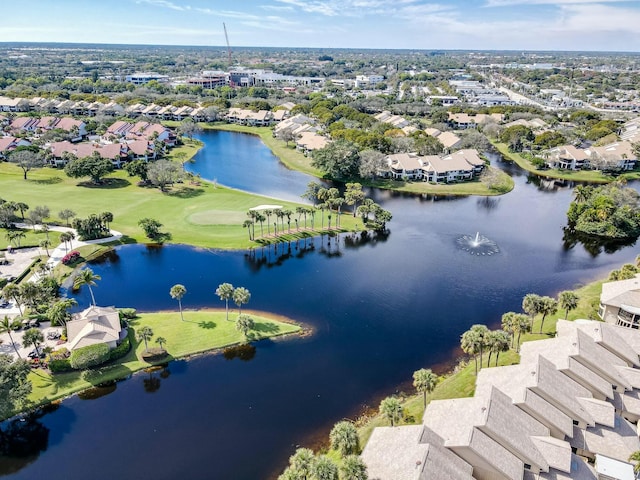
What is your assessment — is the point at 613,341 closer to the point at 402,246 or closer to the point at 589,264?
the point at 589,264

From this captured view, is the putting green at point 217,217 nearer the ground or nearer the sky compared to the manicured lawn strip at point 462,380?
nearer the sky

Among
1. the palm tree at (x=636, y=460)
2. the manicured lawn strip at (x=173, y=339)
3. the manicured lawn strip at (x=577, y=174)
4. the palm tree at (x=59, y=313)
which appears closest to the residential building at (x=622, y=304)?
the palm tree at (x=636, y=460)

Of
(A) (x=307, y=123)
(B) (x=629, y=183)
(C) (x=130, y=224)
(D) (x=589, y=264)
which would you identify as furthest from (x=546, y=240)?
(A) (x=307, y=123)

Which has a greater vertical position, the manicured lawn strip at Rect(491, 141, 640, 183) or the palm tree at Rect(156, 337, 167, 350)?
the manicured lawn strip at Rect(491, 141, 640, 183)

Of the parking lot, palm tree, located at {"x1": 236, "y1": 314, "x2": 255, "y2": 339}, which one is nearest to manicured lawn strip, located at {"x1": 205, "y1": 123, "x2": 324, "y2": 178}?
palm tree, located at {"x1": 236, "y1": 314, "x2": 255, "y2": 339}

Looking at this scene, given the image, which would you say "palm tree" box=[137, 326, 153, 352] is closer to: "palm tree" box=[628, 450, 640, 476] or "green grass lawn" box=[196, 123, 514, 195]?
"palm tree" box=[628, 450, 640, 476]

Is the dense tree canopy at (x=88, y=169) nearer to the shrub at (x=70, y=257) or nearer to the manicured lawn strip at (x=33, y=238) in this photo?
the manicured lawn strip at (x=33, y=238)
